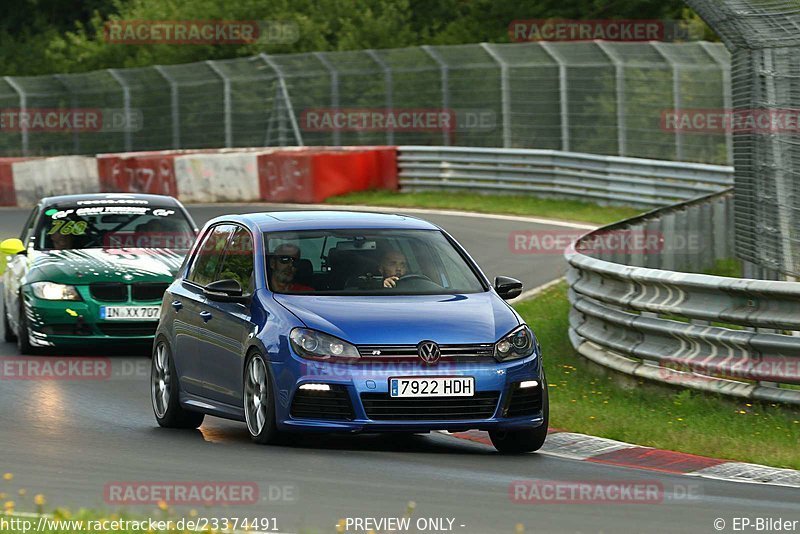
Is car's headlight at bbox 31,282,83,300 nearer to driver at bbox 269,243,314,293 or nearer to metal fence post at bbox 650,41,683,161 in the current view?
driver at bbox 269,243,314,293

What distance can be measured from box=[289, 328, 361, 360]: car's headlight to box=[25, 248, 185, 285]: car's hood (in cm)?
562

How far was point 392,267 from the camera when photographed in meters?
11.0

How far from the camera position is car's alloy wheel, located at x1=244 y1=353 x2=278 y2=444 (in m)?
10.2

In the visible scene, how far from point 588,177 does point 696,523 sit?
75.4 feet

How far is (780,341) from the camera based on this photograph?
36.2 ft

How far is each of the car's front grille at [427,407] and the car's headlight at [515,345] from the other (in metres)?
0.23

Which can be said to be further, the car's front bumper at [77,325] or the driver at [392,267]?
the car's front bumper at [77,325]

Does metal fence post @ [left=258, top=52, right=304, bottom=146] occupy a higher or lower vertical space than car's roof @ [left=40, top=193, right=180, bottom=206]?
lower

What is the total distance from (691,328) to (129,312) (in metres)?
5.55

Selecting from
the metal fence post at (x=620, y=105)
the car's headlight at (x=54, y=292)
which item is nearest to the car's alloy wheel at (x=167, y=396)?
the car's headlight at (x=54, y=292)

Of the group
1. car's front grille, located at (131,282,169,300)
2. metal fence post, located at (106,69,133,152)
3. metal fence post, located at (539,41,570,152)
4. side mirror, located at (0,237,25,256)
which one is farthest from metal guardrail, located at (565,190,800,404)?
metal fence post, located at (106,69,133,152)

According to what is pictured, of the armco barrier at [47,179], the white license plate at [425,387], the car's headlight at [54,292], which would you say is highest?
the white license plate at [425,387]

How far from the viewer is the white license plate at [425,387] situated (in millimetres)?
9930

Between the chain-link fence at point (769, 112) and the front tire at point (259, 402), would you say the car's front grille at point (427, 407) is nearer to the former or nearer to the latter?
the front tire at point (259, 402)
